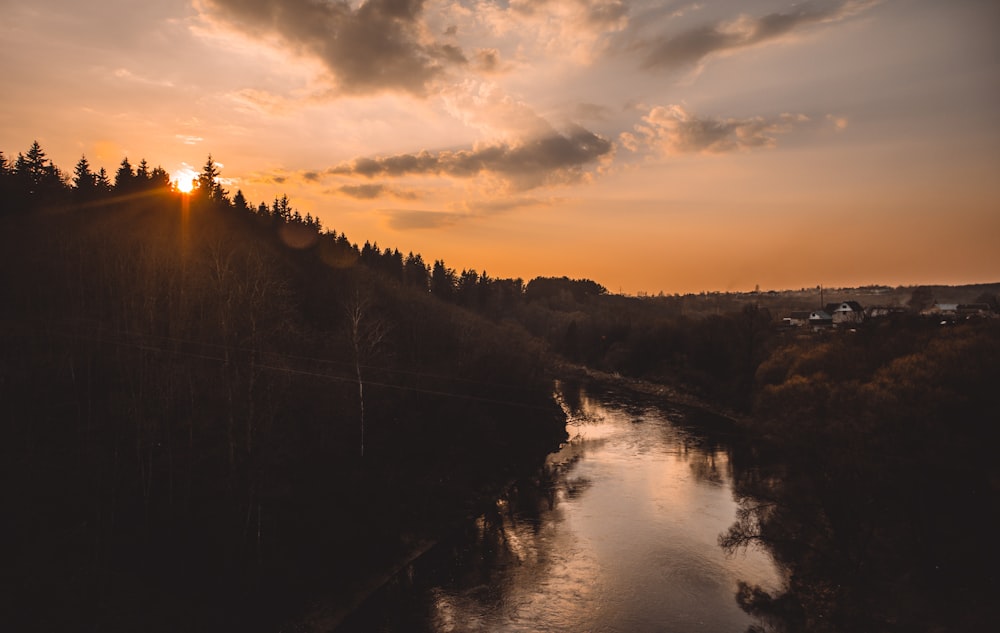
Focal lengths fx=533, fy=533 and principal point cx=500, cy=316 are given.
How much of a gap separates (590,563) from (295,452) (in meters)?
16.5

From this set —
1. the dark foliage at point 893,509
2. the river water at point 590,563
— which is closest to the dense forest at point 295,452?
the dark foliage at point 893,509

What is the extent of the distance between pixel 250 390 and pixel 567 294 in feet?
554

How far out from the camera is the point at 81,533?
69.2 ft

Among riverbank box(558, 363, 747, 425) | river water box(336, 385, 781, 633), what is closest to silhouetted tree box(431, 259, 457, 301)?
riverbank box(558, 363, 747, 425)

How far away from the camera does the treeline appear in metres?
20.9

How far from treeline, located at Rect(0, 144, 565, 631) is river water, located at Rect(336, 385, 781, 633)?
272cm

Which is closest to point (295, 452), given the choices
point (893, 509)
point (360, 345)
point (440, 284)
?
point (360, 345)

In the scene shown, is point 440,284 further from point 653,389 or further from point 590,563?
point 590,563

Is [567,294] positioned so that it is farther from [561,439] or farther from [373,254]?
[561,439]

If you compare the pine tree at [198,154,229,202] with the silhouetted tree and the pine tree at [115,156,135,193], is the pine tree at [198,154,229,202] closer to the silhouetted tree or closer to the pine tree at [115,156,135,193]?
the pine tree at [115,156,135,193]

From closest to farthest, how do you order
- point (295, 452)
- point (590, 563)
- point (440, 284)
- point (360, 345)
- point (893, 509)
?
point (893, 509) → point (590, 563) → point (295, 452) → point (360, 345) → point (440, 284)

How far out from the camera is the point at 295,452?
95.2 ft

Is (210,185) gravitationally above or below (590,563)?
above

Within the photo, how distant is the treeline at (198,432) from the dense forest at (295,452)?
5.2 inches
